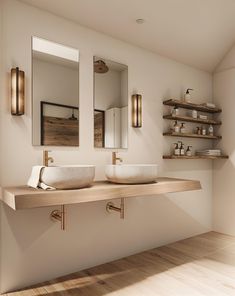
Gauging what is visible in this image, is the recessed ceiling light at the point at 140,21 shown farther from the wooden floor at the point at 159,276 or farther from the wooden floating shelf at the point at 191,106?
the wooden floor at the point at 159,276

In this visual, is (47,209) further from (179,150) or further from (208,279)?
(179,150)

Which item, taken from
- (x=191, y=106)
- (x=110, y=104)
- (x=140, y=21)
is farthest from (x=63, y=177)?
(x=191, y=106)

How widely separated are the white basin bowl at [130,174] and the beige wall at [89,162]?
314mm

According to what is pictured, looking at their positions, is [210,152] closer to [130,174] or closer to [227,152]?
[227,152]

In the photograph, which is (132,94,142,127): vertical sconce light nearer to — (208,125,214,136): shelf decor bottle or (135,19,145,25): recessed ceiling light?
(135,19,145,25): recessed ceiling light

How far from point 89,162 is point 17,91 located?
898mm

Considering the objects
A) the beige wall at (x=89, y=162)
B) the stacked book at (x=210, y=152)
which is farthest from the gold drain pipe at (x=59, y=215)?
the stacked book at (x=210, y=152)

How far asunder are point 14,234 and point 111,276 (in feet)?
2.98

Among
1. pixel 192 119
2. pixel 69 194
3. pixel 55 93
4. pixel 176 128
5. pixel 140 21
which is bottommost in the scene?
pixel 69 194

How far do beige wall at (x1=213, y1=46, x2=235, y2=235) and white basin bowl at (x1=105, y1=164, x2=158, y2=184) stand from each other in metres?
1.66

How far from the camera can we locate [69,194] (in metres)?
1.78

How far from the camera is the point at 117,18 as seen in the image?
248 cm

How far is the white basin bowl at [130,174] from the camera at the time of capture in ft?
7.23

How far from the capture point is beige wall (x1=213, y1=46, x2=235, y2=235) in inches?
135
